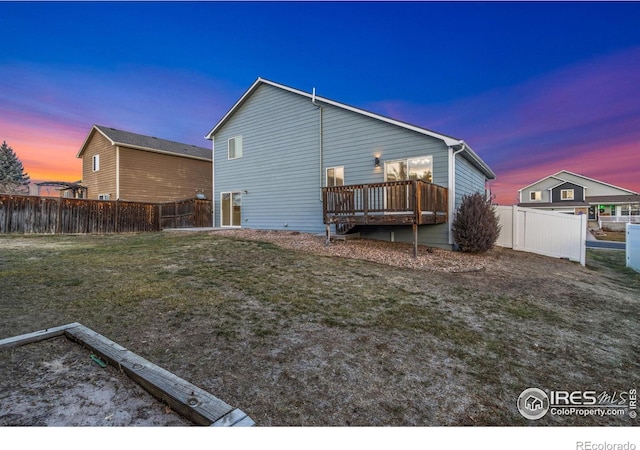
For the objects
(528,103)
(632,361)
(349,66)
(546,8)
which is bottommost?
(632,361)

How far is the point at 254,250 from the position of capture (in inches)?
328

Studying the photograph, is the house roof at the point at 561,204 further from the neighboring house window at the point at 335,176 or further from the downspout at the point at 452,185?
the neighboring house window at the point at 335,176

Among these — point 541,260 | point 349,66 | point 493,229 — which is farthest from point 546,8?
→ point 349,66

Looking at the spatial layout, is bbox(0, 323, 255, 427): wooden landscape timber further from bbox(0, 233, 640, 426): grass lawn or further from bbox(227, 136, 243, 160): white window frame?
bbox(227, 136, 243, 160): white window frame

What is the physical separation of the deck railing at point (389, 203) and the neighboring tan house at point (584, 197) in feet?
106

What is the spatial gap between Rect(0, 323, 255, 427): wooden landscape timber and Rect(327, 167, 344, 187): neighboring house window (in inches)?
384

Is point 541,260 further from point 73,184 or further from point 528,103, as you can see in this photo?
point 73,184

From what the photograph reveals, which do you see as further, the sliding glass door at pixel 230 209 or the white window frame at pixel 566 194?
the white window frame at pixel 566 194

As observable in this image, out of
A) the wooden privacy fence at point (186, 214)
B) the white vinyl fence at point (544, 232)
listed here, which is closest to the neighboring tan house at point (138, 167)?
the wooden privacy fence at point (186, 214)

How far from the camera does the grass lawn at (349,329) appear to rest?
2.17 m

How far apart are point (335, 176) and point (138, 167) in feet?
48.8

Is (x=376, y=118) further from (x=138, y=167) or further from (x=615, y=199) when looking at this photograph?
(x=615, y=199)
